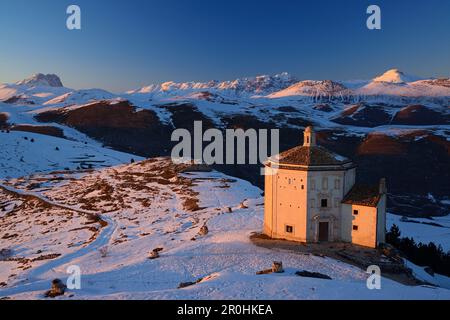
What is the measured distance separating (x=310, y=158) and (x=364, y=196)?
5.82 meters

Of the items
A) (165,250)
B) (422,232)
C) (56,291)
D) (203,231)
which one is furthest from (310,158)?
(422,232)

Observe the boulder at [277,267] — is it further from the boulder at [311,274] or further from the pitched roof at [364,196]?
the pitched roof at [364,196]

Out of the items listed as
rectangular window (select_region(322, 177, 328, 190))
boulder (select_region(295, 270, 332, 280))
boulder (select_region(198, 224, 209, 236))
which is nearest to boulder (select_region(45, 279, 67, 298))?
boulder (select_region(295, 270, 332, 280))

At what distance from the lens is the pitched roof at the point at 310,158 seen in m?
33.0

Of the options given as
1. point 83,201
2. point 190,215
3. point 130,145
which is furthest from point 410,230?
point 130,145

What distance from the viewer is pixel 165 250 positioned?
33625 mm

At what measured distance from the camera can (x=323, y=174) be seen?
3300 centimetres

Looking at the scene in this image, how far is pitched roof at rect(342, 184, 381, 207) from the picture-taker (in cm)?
3219

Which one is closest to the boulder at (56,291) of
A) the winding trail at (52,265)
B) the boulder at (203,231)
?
the winding trail at (52,265)

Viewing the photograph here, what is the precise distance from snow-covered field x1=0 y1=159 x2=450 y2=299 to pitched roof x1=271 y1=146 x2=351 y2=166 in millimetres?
8104

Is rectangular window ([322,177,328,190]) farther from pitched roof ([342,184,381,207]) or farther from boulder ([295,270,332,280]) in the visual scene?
boulder ([295,270,332,280])

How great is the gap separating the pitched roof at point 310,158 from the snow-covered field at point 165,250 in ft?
26.6

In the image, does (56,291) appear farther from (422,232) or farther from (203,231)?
(422,232)

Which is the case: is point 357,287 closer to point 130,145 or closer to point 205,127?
point 130,145
